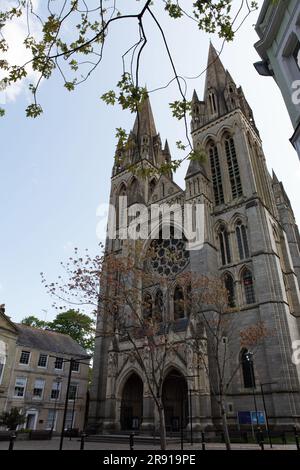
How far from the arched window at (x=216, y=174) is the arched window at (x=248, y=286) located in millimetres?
7561

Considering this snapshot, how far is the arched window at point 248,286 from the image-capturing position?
933 inches

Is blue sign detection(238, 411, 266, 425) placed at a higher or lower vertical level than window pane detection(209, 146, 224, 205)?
lower

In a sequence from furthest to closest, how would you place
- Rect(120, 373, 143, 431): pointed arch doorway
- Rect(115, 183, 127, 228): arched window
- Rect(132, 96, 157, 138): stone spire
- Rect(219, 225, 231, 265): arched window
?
Rect(132, 96, 157, 138): stone spire, Rect(115, 183, 127, 228): arched window, Rect(219, 225, 231, 265): arched window, Rect(120, 373, 143, 431): pointed arch doorway

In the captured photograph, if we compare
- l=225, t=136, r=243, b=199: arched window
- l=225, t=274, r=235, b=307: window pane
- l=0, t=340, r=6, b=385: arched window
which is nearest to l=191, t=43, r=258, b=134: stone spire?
l=225, t=136, r=243, b=199: arched window

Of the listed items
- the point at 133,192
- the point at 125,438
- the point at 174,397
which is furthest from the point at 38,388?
the point at 133,192

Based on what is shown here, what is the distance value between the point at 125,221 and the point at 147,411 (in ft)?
64.8

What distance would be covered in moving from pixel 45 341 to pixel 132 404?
1183cm

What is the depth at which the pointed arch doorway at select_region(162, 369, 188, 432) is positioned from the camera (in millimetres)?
24109

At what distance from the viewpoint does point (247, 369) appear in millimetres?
21812

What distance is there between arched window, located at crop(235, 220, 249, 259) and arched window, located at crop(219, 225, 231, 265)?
39.3 inches

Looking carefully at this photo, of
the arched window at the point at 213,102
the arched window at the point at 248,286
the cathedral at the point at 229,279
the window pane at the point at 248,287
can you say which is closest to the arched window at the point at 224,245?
the cathedral at the point at 229,279

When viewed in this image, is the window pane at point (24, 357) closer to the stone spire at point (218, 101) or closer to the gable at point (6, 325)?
the gable at point (6, 325)

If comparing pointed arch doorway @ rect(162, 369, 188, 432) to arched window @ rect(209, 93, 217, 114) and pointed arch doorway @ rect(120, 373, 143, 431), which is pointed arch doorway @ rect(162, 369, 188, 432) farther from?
arched window @ rect(209, 93, 217, 114)
